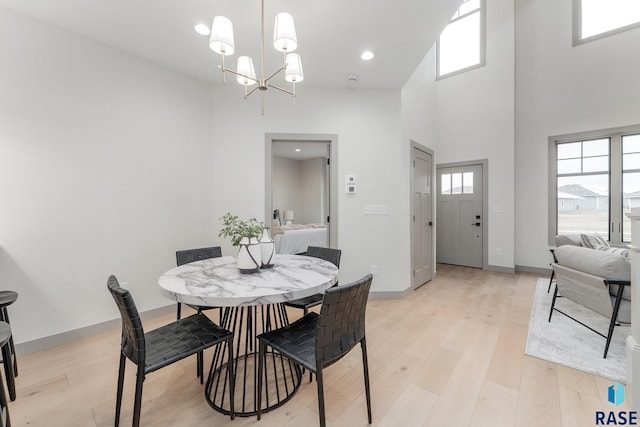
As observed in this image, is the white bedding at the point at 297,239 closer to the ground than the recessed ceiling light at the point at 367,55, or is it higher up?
closer to the ground

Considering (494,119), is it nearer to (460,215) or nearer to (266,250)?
(460,215)

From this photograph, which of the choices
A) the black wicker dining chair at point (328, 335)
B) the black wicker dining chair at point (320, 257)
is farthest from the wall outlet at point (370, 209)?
the black wicker dining chair at point (328, 335)

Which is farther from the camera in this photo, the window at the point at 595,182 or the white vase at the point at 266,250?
the window at the point at 595,182

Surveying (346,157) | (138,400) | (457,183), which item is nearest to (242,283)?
(138,400)

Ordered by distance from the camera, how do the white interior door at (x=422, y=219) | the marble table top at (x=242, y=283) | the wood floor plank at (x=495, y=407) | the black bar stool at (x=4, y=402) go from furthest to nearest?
the white interior door at (x=422, y=219) < the wood floor plank at (x=495, y=407) < the marble table top at (x=242, y=283) < the black bar stool at (x=4, y=402)

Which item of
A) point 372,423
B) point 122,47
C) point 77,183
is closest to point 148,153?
point 77,183

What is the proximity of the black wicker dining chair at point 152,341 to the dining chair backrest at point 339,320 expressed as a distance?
Answer: 537 millimetres

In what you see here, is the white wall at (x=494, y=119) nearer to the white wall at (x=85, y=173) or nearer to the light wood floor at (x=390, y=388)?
the light wood floor at (x=390, y=388)

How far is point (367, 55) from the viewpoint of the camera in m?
2.70

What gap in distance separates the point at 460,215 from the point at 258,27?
4.84m

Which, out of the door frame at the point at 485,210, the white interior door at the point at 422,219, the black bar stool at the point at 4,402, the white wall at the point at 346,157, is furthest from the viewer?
the door frame at the point at 485,210

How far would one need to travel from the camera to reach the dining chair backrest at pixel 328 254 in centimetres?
224

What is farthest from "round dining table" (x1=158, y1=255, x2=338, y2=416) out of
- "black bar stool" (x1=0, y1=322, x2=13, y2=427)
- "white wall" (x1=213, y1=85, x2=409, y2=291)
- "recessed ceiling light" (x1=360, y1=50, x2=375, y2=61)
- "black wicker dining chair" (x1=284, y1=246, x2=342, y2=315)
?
"recessed ceiling light" (x1=360, y1=50, x2=375, y2=61)

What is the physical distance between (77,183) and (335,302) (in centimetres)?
264
